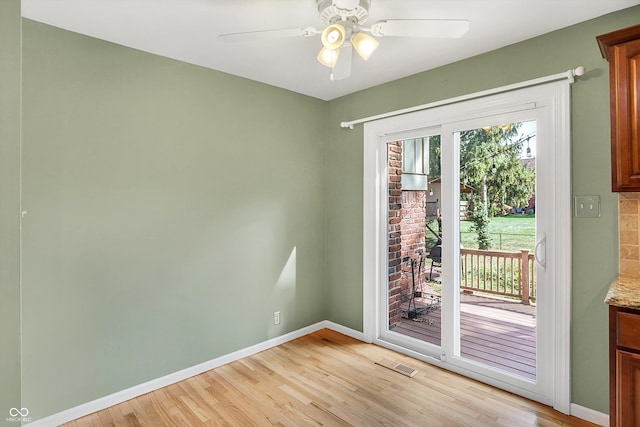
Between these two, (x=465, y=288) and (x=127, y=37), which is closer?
(x=127, y=37)

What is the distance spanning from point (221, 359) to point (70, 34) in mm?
2592

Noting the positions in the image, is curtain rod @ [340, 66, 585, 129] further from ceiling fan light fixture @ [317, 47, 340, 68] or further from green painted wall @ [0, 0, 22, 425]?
green painted wall @ [0, 0, 22, 425]

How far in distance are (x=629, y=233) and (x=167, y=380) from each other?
10.6 ft

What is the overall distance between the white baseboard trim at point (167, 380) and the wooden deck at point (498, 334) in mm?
1041

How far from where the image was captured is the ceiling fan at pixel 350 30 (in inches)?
62.9

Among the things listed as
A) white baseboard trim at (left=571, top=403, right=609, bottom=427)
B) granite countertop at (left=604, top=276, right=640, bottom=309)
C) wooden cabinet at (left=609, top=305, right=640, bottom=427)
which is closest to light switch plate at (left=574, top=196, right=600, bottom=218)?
granite countertop at (left=604, top=276, right=640, bottom=309)

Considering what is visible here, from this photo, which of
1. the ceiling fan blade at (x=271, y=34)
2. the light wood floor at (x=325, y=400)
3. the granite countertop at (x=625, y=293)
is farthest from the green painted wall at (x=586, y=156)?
the ceiling fan blade at (x=271, y=34)

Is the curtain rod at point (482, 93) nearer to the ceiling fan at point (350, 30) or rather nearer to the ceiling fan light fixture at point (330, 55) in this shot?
the ceiling fan at point (350, 30)

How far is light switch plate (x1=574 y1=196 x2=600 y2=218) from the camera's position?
208cm

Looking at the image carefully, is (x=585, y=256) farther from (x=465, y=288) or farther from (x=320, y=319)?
(x=320, y=319)

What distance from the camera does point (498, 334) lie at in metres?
2.81

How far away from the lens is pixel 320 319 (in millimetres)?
3709

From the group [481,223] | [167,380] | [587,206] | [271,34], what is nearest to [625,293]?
[587,206]

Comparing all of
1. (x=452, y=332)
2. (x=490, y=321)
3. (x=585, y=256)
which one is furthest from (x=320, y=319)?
(x=585, y=256)
